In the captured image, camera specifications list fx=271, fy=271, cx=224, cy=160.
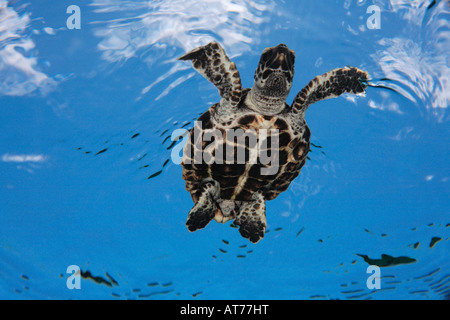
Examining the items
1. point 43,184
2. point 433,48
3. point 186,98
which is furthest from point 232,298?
point 433,48

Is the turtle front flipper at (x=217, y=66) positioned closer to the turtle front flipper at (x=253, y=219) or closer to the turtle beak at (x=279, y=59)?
the turtle beak at (x=279, y=59)

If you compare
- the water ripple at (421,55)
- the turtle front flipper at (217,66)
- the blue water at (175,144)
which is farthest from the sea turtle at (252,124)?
the water ripple at (421,55)

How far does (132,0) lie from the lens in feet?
16.4

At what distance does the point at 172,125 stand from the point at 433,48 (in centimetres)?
547

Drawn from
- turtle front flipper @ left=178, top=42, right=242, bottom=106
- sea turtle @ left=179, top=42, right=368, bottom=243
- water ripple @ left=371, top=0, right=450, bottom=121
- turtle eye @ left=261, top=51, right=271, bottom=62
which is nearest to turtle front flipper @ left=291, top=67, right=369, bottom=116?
sea turtle @ left=179, top=42, right=368, bottom=243

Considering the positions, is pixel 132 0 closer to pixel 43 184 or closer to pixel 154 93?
pixel 154 93

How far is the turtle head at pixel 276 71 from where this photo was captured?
13.4 ft

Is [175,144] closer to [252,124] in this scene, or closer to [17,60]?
[252,124]

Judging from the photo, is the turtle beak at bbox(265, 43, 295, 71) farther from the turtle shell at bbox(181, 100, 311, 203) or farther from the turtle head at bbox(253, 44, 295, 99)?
the turtle shell at bbox(181, 100, 311, 203)

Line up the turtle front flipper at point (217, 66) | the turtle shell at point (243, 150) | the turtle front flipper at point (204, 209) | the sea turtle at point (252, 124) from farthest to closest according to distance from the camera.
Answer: the turtle front flipper at point (204, 209) → the turtle shell at point (243, 150) → the sea turtle at point (252, 124) → the turtle front flipper at point (217, 66)

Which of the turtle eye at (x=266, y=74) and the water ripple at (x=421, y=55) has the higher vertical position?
the water ripple at (x=421, y=55)

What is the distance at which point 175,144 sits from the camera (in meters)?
6.57
